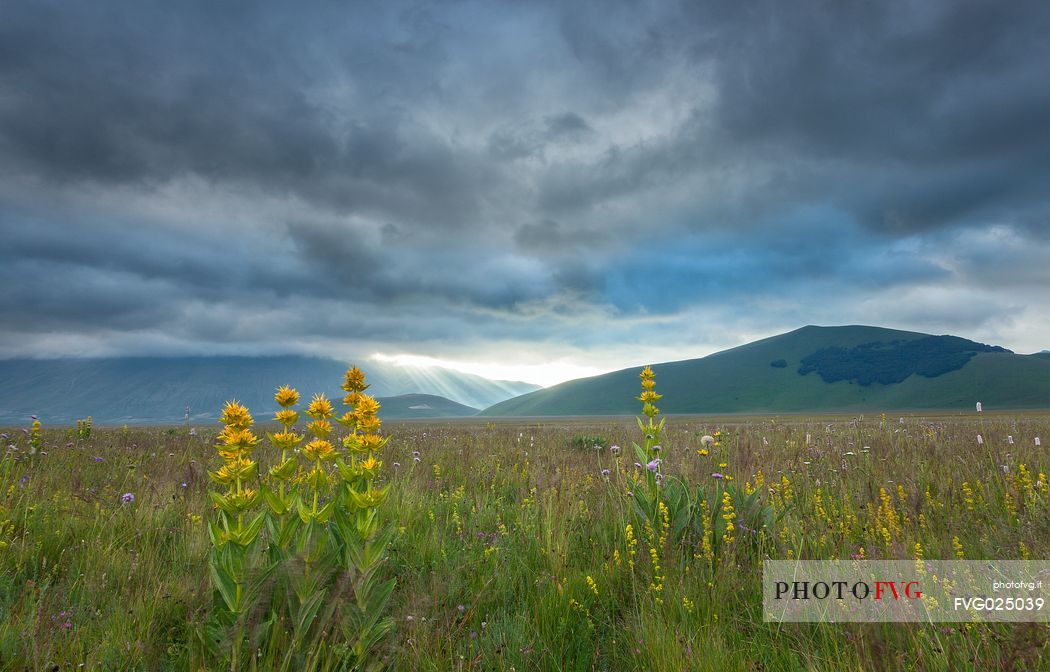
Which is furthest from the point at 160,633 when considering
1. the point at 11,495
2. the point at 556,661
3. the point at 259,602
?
the point at 11,495

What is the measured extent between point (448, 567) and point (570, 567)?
3.30 ft

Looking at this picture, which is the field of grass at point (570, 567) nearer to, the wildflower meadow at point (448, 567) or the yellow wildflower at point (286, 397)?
the wildflower meadow at point (448, 567)

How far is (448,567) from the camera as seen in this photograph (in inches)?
151

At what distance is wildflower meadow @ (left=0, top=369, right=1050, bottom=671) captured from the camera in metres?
2.49

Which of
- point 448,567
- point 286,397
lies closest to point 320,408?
point 286,397

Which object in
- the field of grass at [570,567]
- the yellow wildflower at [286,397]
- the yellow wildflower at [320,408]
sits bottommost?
the field of grass at [570,567]

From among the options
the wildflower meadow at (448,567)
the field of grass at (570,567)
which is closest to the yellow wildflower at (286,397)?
the wildflower meadow at (448,567)

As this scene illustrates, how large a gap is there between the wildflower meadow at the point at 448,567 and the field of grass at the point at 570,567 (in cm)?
2

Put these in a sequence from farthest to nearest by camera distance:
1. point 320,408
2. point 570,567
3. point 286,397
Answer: point 570,567 < point 320,408 < point 286,397

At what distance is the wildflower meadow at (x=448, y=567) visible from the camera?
2.49m

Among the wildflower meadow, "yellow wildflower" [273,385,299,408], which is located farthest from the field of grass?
"yellow wildflower" [273,385,299,408]

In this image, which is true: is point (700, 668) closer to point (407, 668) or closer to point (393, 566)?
point (407, 668)

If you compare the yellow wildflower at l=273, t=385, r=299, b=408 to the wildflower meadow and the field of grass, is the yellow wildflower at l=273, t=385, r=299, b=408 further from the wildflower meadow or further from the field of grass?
the field of grass

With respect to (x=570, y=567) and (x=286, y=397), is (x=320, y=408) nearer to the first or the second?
(x=286, y=397)
